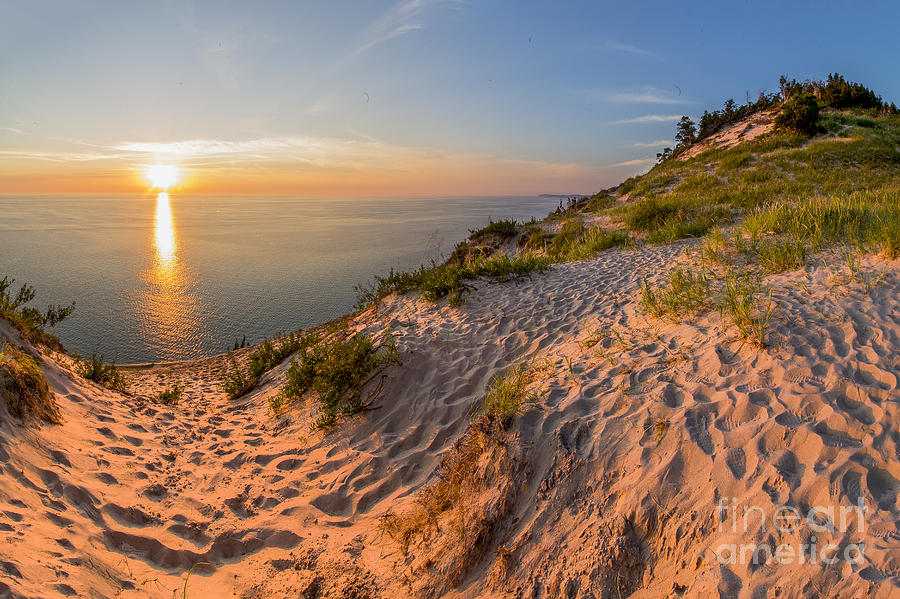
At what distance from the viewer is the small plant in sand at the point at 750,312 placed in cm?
442

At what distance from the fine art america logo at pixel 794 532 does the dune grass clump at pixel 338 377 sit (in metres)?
4.37

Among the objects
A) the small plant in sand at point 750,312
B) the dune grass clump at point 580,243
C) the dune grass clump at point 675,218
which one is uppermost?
the dune grass clump at point 675,218

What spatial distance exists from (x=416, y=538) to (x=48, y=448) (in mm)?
4248

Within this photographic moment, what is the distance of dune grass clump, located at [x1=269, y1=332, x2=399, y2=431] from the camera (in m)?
5.86

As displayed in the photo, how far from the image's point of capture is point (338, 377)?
20.4 feet

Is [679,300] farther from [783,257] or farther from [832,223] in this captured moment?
[832,223]

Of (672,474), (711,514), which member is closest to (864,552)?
(711,514)

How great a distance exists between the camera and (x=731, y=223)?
42.5 ft

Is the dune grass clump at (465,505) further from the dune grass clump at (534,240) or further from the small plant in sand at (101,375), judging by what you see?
the dune grass clump at (534,240)

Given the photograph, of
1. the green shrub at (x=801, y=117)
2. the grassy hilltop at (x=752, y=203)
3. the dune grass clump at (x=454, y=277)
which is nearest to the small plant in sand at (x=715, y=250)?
the grassy hilltop at (x=752, y=203)

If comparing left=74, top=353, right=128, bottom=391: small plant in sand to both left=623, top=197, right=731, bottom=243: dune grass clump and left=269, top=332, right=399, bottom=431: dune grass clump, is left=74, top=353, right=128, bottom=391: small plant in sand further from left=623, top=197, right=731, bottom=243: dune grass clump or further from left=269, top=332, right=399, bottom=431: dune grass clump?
left=623, top=197, right=731, bottom=243: dune grass clump

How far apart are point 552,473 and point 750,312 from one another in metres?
3.32

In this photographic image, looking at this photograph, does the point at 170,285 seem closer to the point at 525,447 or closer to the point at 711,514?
the point at 525,447

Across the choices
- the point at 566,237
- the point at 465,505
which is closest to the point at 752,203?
the point at 566,237
